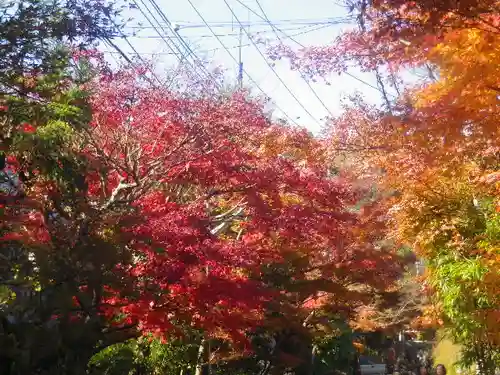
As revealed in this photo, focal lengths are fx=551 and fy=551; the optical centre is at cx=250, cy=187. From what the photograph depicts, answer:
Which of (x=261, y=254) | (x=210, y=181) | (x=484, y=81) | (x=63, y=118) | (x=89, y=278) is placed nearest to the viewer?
(x=484, y=81)

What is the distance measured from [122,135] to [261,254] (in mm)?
4667

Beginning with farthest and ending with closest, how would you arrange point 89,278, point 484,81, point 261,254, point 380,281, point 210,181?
1. point 380,281
2. point 261,254
3. point 210,181
4. point 89,278
5. point 484,81

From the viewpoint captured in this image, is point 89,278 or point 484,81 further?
point 89,278

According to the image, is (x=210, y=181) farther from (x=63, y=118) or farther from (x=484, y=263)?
(x=484, y=263)

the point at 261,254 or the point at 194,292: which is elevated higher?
the point at 261,254

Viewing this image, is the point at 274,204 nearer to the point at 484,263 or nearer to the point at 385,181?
the point at 385,181

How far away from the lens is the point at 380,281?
17.8 metres

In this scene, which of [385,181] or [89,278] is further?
[385,181]

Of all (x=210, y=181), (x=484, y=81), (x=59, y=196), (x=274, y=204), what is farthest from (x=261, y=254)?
(x=484, y=81)

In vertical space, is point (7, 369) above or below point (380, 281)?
below

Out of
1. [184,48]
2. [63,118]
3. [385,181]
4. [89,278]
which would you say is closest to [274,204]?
[385,181]

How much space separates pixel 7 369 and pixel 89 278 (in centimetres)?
174

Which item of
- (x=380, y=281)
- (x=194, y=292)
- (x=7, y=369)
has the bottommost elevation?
(x=7, y=369)

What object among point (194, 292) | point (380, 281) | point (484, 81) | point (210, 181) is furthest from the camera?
point (380, 281)
